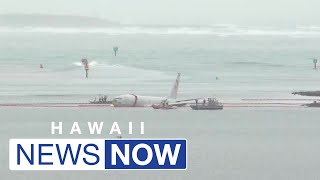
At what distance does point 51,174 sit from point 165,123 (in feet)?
214

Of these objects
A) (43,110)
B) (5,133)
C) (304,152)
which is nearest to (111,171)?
(304,152)

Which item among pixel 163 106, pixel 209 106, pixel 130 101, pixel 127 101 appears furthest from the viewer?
pixel 209 106

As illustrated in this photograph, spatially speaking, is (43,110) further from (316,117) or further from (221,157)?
(221,157)

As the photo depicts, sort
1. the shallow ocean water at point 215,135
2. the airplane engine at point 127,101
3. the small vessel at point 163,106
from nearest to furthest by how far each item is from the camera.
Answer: the shallow ocean water at point 215,135, the airplane engine at point 127,101, the small vessel at point 163,106

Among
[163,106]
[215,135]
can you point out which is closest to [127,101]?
[163,106]

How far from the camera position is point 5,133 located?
429ft

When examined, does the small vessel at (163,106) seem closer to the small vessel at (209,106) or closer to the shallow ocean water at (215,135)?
the shallow ocean water at (215,135)

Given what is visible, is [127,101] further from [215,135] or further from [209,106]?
[215,135]
